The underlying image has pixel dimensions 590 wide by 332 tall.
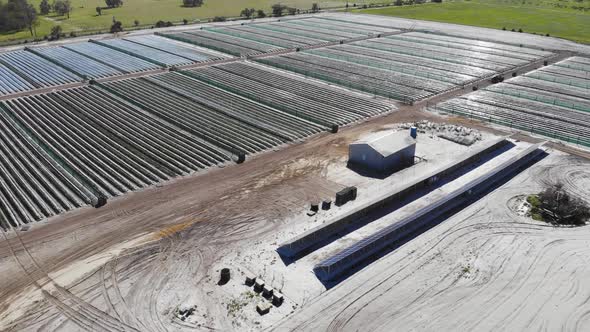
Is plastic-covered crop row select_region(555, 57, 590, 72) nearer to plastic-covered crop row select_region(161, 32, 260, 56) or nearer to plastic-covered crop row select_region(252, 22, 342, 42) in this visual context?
plastic-covered crop row select_region(252, 22, 342, 42)

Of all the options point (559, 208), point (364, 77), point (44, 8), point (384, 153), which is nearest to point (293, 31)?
point (364, 77)

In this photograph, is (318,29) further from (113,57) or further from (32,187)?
(32,187)

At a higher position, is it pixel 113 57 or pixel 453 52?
pixel 113 57

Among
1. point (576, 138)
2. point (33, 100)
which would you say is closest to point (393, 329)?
point (576, 138)

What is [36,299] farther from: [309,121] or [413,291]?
[309,121]

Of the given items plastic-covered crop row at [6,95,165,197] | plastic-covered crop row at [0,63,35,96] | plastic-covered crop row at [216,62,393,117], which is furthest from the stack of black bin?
plastic-covered crop row at [0,63,35,96]

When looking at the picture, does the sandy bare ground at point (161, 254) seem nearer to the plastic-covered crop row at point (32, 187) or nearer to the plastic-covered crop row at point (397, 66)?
the plastic-covered crop row at point (32, 187)

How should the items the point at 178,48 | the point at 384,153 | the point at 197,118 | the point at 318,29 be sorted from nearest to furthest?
the point at 384,153 < the point at 197,118 < the point at 178,48 < the point at 318,29
